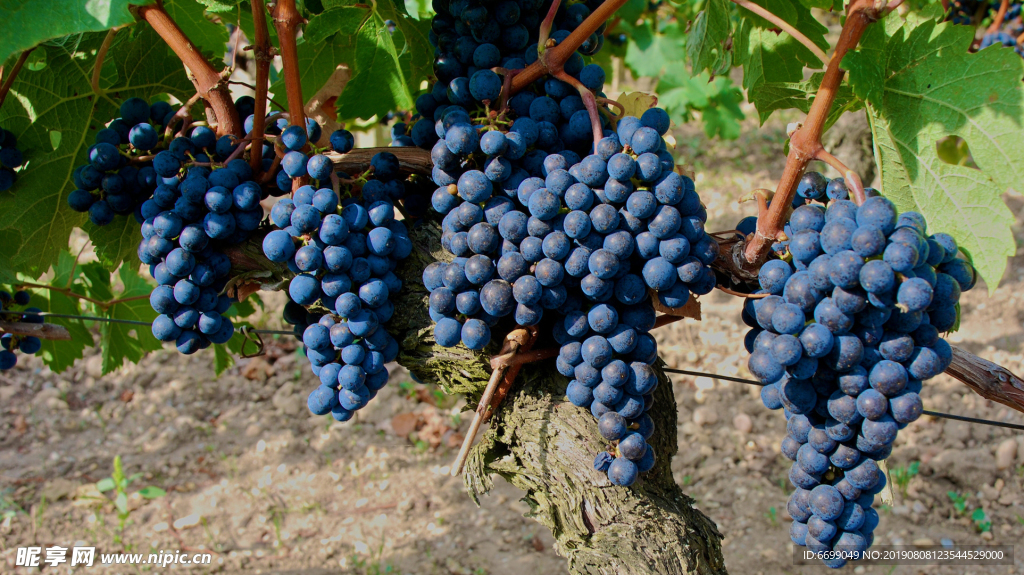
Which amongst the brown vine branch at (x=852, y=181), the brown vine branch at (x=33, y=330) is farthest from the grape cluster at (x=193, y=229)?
the brown vine branch at (x=852, y=181)

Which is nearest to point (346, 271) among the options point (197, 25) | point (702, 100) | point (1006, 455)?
point (197, 25)

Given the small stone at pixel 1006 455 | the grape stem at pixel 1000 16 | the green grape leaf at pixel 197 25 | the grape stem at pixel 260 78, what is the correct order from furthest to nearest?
the small stone at pixel 1006 455
the grape stem at pixel 1000 16
the green grape leaf at pixel 197 25
the grape stem at pixel 260 78

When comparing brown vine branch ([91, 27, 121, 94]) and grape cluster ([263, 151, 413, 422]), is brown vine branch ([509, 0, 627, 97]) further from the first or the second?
brown vine branch ([91, 27, 121, 94])

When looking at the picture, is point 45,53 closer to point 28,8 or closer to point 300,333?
point 28,8

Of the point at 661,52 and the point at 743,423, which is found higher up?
the point at 661,52

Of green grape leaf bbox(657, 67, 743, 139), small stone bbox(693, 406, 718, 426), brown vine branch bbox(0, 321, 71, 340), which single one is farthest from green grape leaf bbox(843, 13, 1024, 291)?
green grape leaf bbox(657, 67, 743, 139)

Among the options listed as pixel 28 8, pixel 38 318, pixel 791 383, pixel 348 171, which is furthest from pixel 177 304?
pixel 791 383

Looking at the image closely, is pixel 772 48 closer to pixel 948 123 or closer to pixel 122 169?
pixel 948 123

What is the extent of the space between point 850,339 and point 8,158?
1639mm

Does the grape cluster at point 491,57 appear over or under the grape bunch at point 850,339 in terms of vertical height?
over

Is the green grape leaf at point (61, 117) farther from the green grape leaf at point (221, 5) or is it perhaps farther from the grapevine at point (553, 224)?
the green grape leaf at point (221, 5)

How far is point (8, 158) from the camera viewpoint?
Result: 148 cm

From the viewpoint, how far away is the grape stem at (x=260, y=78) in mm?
1286

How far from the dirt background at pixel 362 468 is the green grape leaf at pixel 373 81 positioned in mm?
2047
